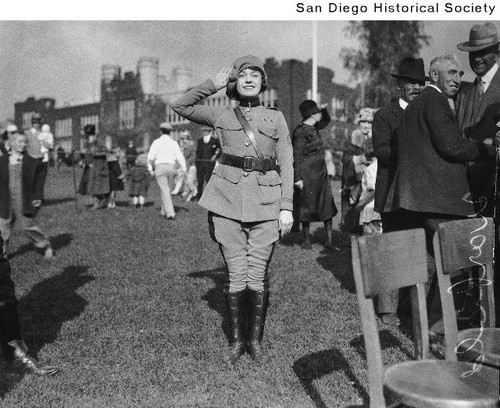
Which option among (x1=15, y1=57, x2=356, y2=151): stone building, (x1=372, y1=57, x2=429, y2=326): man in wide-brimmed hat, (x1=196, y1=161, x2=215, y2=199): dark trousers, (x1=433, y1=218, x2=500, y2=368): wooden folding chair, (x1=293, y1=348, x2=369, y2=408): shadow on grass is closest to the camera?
(x1=433, y1=218, x2=500, y2=368): wooden folding chair

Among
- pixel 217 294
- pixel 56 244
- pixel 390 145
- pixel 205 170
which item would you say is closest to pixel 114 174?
pixel 205 170

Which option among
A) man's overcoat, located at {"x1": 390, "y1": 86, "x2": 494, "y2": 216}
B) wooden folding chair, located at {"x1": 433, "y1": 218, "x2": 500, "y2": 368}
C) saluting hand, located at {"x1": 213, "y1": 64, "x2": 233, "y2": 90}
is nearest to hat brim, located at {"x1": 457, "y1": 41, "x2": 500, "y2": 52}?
man's overcoat, located at {"x1": 390, "y1": 86, "x2": 494, "y2": 216}

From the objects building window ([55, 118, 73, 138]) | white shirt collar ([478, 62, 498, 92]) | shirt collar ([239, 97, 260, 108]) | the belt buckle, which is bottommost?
the belt buckle

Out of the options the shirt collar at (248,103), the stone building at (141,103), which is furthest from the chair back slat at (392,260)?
the stone building at (141,103)

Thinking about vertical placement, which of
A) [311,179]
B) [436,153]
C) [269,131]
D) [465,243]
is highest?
[269,131]

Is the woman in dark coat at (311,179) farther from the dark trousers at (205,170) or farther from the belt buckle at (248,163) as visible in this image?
the dark trousers at (205,170)

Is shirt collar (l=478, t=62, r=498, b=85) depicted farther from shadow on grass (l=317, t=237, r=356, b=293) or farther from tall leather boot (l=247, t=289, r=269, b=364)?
shadow on grass (l=317, t=237, r=356, b=293)

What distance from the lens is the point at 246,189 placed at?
401 centimetres

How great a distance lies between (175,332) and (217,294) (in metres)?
1.22

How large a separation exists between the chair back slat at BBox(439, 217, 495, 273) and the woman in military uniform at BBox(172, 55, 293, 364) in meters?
1.44

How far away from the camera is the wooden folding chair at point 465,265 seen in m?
2.68

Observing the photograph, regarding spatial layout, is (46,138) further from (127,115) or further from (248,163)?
(248,163)

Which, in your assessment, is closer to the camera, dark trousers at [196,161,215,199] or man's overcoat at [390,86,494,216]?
man's overcoat at [390,86,494,216]

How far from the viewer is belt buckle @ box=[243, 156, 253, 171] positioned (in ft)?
13.3
